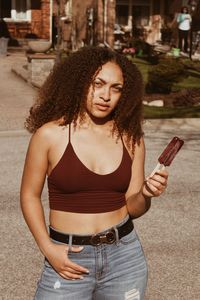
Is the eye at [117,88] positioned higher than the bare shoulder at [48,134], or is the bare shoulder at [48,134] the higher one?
the eye at [117,88]

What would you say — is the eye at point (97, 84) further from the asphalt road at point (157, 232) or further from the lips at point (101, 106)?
the asphalt road at point (157, 232)

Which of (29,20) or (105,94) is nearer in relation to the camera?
(105,94)

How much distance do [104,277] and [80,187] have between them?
0.40 metres

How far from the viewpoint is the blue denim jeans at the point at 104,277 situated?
2.52 m

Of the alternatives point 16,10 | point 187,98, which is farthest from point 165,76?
point 16,10

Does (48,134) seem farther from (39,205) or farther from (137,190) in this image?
(137,190)

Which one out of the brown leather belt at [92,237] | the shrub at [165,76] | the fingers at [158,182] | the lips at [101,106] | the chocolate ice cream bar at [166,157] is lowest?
the shrub at [165,76]

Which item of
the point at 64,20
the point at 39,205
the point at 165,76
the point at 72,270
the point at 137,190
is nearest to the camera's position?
the point at 72,270

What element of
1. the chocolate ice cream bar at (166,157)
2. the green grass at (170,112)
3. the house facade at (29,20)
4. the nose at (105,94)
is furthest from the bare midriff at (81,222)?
the house facade at (29,20)

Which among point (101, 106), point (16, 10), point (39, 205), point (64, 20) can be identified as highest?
point (101, 106)

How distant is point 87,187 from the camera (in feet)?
8.44

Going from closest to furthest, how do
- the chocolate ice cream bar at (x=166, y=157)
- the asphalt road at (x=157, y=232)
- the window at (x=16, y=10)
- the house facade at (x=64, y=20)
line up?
the chocolate ice cream bar at (x=166, y=157), the asphalt road at (x=157, y=232), the house facade at (x=64, y=20), the window at (x=16, y=10)

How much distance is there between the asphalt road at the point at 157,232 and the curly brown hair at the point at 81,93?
7.62 feet

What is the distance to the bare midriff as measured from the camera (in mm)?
2559
